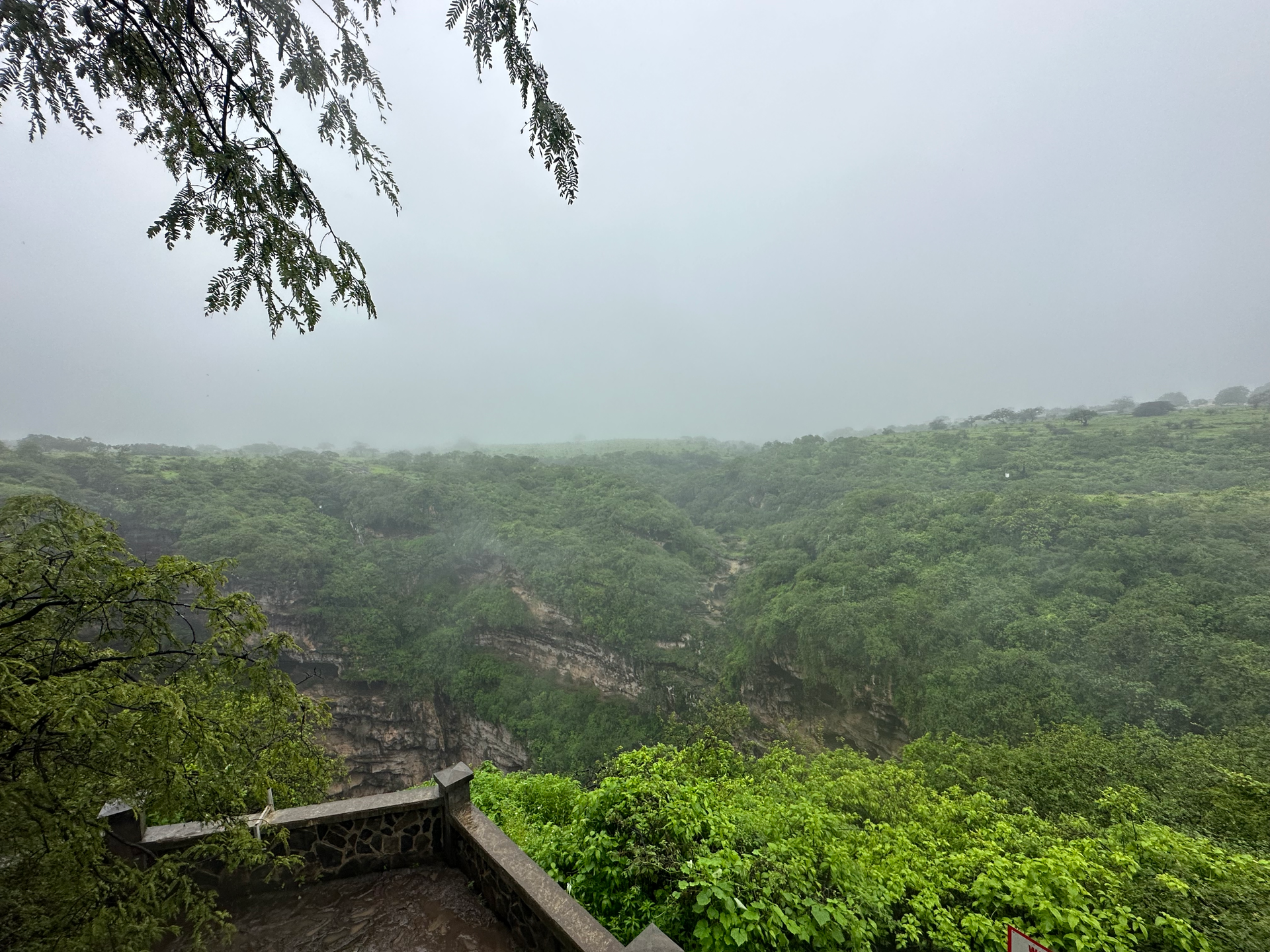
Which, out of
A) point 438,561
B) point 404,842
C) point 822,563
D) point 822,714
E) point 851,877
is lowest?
point 822,714

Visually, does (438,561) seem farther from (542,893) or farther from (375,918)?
(542,893)

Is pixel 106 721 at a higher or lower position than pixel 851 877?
higher

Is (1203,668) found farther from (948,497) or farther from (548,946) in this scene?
(548,946)

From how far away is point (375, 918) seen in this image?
4461mm

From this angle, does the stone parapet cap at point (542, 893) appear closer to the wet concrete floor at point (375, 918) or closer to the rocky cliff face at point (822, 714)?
the wet concrete floor at point (375, 918)

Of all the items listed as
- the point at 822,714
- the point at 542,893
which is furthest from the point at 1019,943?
the point at 822,714

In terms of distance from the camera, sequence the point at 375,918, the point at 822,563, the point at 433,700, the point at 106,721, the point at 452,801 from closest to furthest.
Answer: the point at 106,721, the point at 375,918, the point at 452,801, the point at 822,563, the point at 433,700

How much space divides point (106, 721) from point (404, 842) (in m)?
3.66

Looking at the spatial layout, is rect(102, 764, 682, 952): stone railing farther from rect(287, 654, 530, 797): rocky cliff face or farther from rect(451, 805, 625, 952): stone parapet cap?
rect(287, 654, 530, 797): rocky cliff face

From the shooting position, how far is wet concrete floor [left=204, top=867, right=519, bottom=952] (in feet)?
13.6

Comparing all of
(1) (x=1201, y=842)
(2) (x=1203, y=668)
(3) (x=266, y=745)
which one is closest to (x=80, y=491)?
(3) (x=266, y=745)

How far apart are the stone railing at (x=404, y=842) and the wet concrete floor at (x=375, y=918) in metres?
0.11

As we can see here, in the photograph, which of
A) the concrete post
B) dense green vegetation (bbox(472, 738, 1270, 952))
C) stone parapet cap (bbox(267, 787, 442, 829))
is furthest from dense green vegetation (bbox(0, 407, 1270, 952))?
stone parapet cap (bbox(267, 787, 442, 829))

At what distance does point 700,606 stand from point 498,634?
13.8 metres
